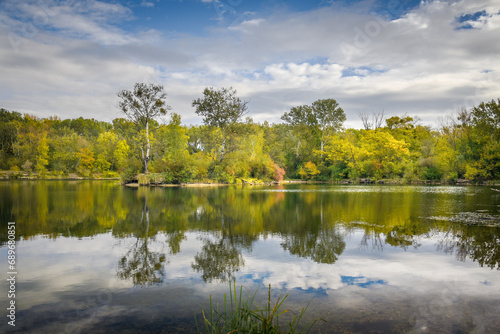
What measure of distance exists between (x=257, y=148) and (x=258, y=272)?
→ 1740 inches

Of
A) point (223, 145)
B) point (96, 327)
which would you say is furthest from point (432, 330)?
point (223, 145)

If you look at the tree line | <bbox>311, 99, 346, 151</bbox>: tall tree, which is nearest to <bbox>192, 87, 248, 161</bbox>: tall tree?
the tree line

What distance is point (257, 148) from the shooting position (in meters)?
49.9

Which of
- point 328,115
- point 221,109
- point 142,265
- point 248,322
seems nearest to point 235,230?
point 142,265

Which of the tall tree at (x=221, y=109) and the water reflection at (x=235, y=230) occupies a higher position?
the tall tree at (x=221, y=109)

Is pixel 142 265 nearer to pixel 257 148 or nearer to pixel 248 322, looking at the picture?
pixel 248 322

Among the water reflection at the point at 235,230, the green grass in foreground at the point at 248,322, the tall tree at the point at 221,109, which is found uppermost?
the tall tree at the point at 221,109

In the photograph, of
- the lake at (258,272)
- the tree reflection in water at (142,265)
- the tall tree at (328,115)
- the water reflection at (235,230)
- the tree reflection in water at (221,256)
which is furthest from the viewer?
the tall tree at (328,115)

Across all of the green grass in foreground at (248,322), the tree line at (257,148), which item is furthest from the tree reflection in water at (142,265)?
the tree line at (257,148)

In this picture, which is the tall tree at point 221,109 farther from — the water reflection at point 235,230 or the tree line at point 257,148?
the water reflection at point 235,230

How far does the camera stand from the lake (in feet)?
13.6

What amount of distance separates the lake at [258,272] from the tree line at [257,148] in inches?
1103

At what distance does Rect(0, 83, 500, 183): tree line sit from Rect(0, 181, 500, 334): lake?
91.9 ft

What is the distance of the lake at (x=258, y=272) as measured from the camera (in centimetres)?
414
